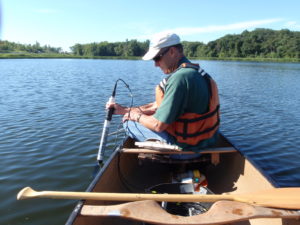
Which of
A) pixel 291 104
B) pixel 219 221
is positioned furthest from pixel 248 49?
pixel 219 221

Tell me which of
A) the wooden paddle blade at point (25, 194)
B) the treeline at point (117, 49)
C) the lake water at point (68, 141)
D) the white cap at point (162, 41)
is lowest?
the lake water at point (68, 141)

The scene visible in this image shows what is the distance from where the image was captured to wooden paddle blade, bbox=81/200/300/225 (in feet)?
7.02

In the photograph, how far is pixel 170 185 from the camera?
138 inches

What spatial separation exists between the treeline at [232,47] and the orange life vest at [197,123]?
6816 cm

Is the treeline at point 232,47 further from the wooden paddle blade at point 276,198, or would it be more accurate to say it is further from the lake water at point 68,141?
the wooden paddle blade at point 276,198

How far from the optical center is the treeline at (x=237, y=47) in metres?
79.1

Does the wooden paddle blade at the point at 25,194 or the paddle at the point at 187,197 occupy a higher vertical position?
the wooden paddle blade at the point at 25,194

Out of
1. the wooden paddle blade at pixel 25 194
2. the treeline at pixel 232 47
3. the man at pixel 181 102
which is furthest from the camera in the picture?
the treeline at pixel 232 47

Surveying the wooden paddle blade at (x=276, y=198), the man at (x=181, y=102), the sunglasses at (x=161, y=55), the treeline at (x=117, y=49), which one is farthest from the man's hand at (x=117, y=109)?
the treeline at (x=117, y=49)

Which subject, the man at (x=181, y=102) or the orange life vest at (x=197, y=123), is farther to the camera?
the orange life vest at (x=197, y=123)

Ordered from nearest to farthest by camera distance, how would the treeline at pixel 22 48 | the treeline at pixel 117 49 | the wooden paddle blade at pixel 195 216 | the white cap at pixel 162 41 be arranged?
the wooden paddle blade at pixel 195 216, the white cap at pixel 162 41, the treeline at pixel 22 48, the treeline at pixel 117 49

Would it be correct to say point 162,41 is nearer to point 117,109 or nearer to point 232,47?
point 117,109

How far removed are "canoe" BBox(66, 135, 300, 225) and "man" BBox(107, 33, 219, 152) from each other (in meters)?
0.27

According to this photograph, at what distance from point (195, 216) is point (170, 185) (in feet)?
4.26
